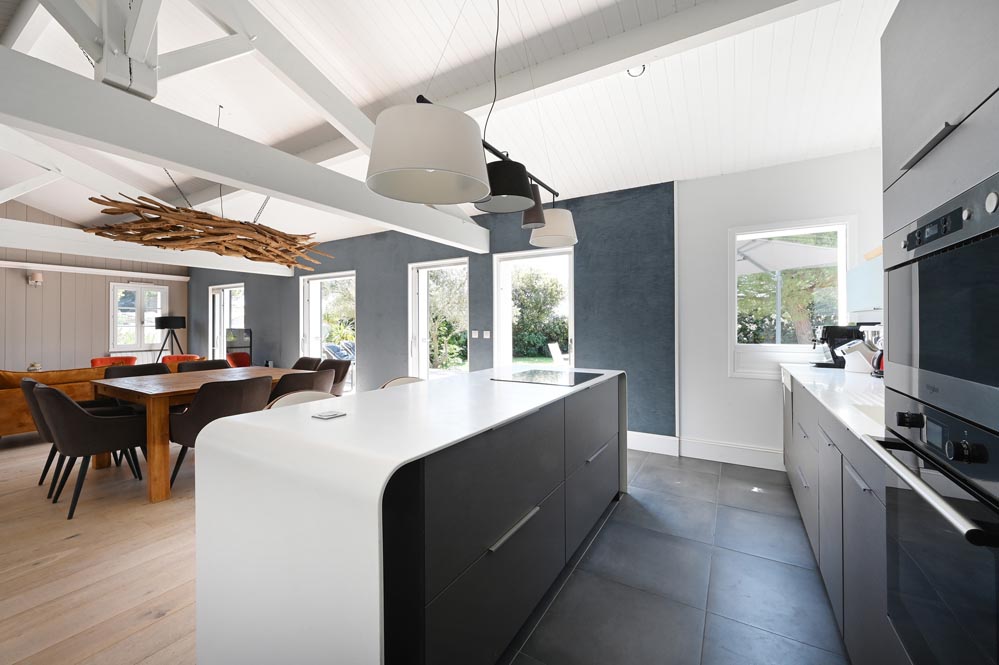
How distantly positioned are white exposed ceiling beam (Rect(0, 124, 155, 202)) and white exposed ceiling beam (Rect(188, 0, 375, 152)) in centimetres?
270

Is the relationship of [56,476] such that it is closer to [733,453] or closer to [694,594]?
[694,594]

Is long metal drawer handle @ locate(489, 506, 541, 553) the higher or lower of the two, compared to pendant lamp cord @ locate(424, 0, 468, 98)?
lower

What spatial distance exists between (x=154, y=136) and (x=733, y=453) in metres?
4.75

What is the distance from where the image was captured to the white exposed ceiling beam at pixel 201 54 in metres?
2.24

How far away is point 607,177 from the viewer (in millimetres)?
4035

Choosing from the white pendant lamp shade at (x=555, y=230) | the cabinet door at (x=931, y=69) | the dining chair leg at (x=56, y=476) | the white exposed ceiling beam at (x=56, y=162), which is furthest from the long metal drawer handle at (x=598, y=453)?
the white exposed ceiling beam at (x=56, y=162)

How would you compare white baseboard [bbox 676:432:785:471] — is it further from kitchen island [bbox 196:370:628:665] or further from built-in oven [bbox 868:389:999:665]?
built-in oven [bbox 868:389:999:665]

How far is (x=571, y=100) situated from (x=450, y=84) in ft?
2.99

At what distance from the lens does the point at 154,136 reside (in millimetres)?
2180

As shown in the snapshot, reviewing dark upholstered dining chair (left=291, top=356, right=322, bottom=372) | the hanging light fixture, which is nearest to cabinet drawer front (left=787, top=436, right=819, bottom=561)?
the hanging light fixture

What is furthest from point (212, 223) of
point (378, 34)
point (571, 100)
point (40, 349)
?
point (40, 349)

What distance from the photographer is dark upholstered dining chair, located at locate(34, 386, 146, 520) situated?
2.69m

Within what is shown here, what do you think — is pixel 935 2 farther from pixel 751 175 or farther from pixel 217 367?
pixel 217 367

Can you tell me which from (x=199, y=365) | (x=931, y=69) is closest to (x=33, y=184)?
(x=199, y=365)
